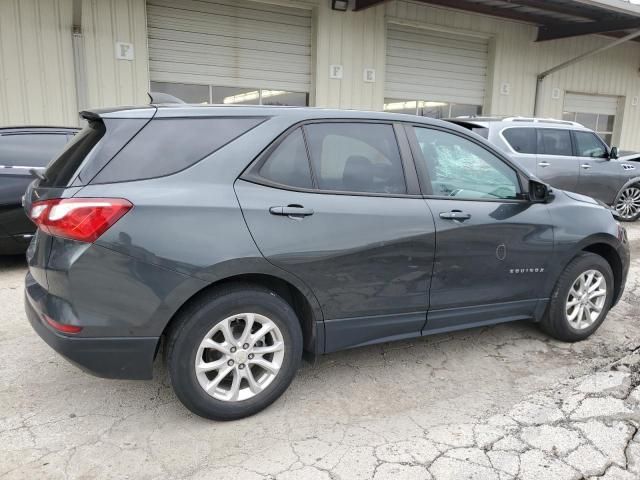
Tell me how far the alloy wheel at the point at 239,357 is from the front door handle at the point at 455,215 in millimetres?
1265

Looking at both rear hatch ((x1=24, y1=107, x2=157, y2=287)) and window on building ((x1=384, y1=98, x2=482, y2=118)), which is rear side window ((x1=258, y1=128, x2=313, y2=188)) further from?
window on building ((x1=384, y1=98, x2=482, y2=118))

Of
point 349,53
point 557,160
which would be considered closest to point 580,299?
point 557,160

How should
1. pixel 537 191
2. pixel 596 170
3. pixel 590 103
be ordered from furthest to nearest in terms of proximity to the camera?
pixel 590 103
pixel 596 170
pixel 537 191

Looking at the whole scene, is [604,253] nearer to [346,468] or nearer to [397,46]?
[346,468]

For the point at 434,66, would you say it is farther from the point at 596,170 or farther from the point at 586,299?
the point at 586,299

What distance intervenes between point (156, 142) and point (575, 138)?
8.21 m

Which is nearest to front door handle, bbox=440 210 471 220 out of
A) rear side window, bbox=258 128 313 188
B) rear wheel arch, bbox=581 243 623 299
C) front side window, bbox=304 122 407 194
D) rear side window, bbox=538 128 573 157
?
front side window, bbox=304 122 407 194

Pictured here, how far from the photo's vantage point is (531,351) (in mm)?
3926

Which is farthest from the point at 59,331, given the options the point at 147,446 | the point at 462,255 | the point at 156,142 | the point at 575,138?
the point at 575,138

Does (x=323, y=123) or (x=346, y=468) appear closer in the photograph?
(x=346, y=468)

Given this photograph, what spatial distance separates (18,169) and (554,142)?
25.5 ft

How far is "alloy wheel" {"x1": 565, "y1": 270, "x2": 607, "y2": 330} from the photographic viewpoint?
396 cm

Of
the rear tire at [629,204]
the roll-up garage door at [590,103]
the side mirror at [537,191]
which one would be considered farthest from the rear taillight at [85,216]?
the roll-up garage door at [590,103]

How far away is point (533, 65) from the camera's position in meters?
14.0
